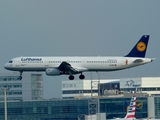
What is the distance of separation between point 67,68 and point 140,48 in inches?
606

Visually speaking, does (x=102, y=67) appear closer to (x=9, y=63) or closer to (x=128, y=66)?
(x=128, y=66)

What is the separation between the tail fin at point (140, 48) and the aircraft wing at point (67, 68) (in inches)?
458

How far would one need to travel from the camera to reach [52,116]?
197m

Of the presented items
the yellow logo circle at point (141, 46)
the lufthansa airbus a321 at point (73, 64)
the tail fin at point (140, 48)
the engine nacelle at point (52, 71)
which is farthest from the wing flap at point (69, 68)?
the yellow logo circle at point (141, 46)

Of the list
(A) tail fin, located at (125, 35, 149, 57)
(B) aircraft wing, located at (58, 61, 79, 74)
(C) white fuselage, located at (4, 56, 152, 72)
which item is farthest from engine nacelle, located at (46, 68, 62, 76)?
(A) tail fin, located at (125, 35, 149, 57)

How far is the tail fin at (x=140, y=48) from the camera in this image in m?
148

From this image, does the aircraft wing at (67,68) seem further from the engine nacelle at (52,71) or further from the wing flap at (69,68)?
the engine nacelle at (52,71)

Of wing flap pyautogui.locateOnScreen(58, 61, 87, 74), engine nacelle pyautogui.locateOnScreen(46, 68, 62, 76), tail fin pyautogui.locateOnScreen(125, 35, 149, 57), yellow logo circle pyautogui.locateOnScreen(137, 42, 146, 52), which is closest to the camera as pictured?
engine nacelle pyautogui.locateOnScreen(46, 68, 62, 76)

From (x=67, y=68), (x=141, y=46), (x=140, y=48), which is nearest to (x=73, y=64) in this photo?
(x=67, y=68)

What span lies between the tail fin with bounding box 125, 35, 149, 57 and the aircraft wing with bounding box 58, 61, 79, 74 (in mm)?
11622

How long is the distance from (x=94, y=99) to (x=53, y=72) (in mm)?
55576

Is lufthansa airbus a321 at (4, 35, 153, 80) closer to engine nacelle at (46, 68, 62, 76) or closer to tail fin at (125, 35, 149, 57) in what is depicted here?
engine nacelle at (46, 68, 62, 76)

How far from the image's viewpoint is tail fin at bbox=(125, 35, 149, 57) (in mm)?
148000

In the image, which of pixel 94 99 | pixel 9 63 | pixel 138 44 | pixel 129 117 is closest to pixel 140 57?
pixel 138 44
